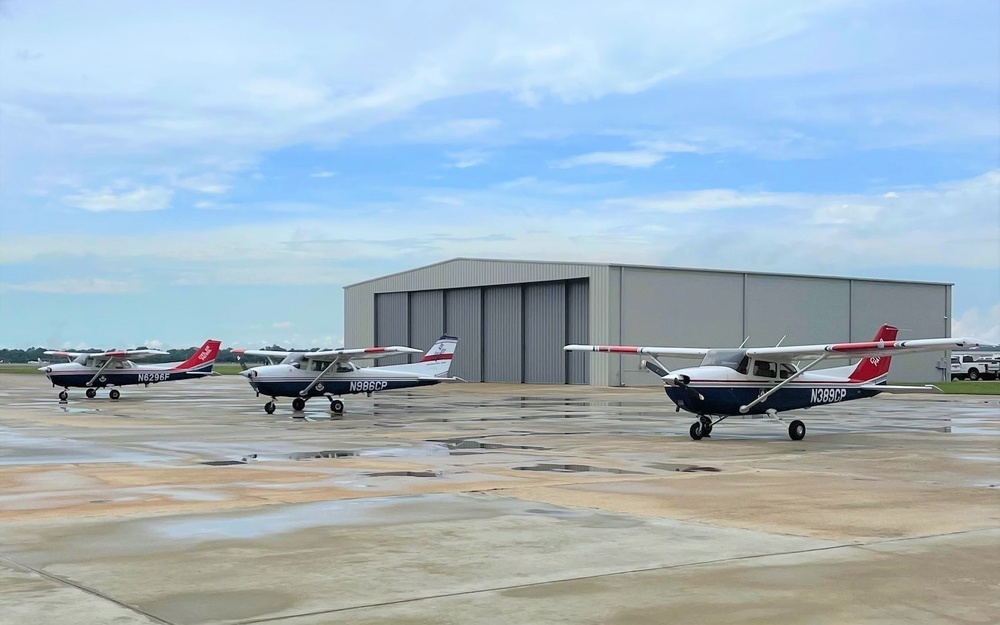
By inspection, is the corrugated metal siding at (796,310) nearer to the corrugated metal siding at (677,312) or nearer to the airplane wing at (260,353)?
the corrugated metal siding at (677,312)

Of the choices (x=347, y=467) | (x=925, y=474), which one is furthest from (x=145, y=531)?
(x=925, y=474)

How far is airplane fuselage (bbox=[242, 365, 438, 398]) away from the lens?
3050 centimetres

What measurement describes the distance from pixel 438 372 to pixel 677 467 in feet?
67.2

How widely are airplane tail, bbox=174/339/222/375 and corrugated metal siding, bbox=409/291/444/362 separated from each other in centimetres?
2447

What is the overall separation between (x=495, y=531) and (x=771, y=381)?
1441cm

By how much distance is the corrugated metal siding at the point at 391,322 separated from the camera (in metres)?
69.9

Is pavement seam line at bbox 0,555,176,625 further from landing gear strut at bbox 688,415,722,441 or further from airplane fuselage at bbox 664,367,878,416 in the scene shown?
landing gear strut at bbox 688,415,722,441

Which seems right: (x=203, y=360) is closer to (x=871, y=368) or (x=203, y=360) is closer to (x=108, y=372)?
(x=108, y=372)

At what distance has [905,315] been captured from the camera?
6569 cm

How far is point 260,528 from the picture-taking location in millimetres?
9203

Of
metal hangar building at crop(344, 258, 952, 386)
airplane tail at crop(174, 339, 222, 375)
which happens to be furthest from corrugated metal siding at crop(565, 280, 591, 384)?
airplane tail at crop(174, 339, 222, 375)

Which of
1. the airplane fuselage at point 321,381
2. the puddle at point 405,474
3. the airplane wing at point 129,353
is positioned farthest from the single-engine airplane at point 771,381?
the airplane wing at point 129,353

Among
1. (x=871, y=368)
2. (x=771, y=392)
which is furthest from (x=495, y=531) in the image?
(x=871, y=368)

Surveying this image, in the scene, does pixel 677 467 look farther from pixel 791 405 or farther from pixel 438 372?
pixel 438 372
